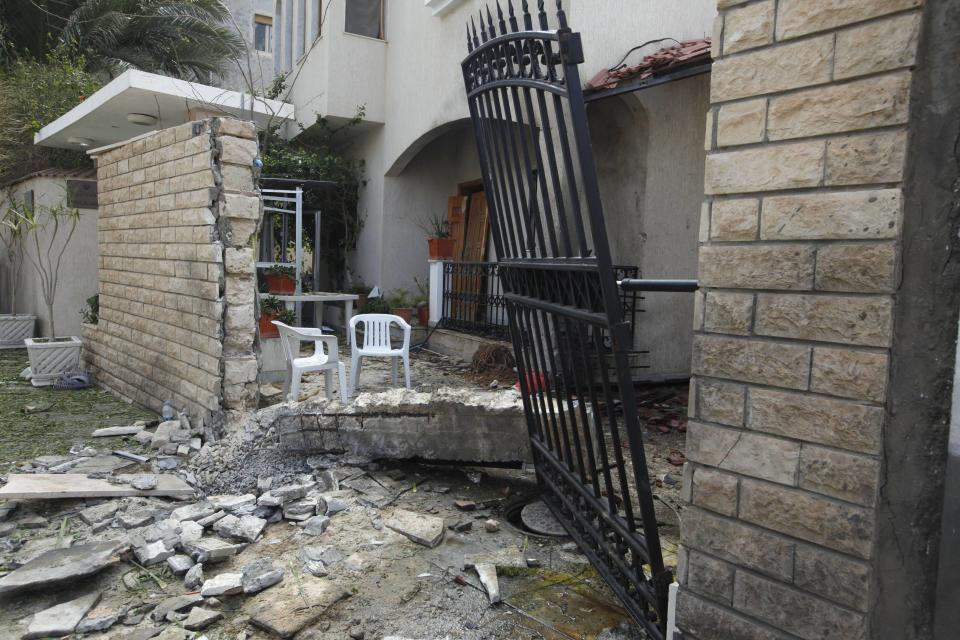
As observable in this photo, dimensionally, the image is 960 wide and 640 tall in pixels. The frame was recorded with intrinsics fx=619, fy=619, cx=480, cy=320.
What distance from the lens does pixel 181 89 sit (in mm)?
8164

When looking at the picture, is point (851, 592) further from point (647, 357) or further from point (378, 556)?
point (647, 357)

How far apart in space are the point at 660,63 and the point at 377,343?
3870 mm

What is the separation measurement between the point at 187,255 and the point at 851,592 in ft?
15.9

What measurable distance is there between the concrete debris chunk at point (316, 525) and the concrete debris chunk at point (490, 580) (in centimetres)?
87

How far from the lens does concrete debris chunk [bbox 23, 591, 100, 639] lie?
7.61 ft

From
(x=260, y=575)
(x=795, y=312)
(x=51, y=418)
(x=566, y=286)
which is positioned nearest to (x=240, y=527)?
(x=260, y=575)

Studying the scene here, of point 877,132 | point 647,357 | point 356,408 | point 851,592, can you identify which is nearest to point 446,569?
point 356,408

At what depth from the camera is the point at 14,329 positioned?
360 inches

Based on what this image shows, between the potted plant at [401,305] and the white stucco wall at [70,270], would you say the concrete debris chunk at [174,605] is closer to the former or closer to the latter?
the potted plant at [401,305]

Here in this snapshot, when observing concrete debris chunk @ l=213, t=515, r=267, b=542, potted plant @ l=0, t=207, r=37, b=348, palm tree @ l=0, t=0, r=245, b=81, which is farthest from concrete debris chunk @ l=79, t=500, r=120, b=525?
palm tree @ l=0, t=0, r=245, b=81

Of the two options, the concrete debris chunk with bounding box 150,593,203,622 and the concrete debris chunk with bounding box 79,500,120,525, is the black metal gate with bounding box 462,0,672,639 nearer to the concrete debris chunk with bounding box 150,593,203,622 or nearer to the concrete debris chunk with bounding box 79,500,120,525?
the concrete debris chunk with bounding box 150,593,203,622

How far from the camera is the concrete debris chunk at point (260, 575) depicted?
8.39ft

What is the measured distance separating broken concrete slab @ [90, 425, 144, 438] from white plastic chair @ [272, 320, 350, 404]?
1.18 meters

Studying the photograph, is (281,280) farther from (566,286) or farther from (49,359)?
(566,286)
